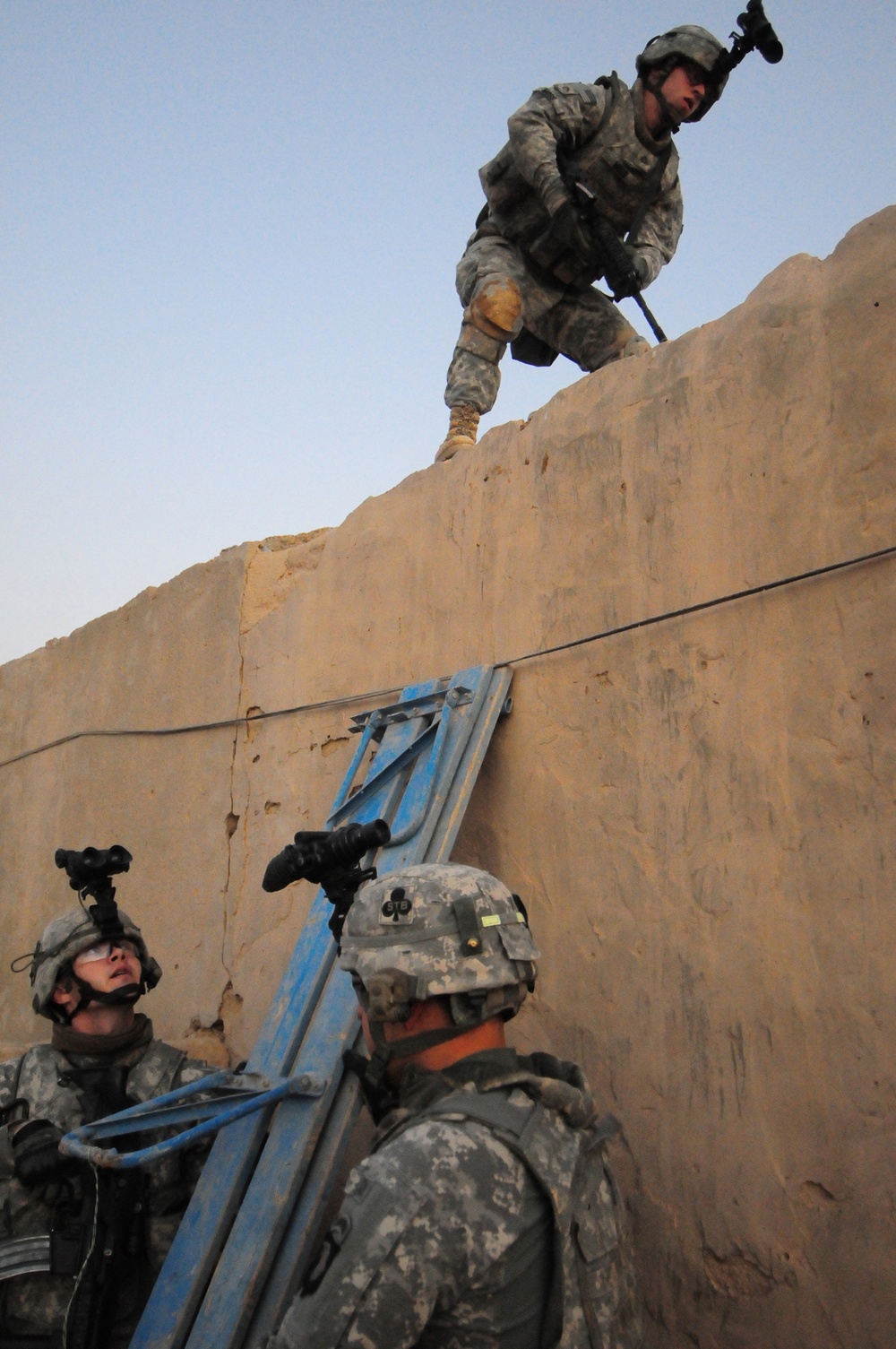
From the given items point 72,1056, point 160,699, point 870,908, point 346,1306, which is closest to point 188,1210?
point 72,1056

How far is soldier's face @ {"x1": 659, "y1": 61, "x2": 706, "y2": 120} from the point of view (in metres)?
3.58

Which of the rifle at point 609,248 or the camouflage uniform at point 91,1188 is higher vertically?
the rifle at point 609,248

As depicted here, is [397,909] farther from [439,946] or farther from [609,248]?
[609,248]

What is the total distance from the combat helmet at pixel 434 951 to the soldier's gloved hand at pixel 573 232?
2.67 m

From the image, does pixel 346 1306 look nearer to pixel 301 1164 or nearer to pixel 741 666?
pixel 301 1164

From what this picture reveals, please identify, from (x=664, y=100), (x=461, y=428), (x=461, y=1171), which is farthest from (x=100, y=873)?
(x=664, y=100)

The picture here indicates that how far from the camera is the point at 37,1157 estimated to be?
2.18 metres

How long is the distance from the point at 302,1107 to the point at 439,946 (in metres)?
0.73

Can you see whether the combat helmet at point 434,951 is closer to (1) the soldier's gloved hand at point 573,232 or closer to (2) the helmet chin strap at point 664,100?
(1) the soldier's gloved hand at point 573,232

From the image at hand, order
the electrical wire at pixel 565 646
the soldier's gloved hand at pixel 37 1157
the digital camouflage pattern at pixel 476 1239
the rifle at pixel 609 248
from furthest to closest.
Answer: the rifle at pixel 609 248, the soldier's gloved hand at pixel 37 1157, the electrical wire at pixel 565 646, the digital camouflage pattern at pixel 476 1239

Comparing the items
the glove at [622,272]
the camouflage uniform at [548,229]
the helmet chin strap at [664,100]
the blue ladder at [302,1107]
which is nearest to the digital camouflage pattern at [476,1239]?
the blue ladder at [302,1107]

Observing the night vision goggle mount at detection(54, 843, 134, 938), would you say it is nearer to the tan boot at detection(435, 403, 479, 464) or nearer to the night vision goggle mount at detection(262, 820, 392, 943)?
the night vision goggle mount at detection(262, 820, 392, 943)

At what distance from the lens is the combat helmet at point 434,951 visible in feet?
5.58

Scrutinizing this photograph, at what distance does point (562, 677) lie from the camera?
2.55m
